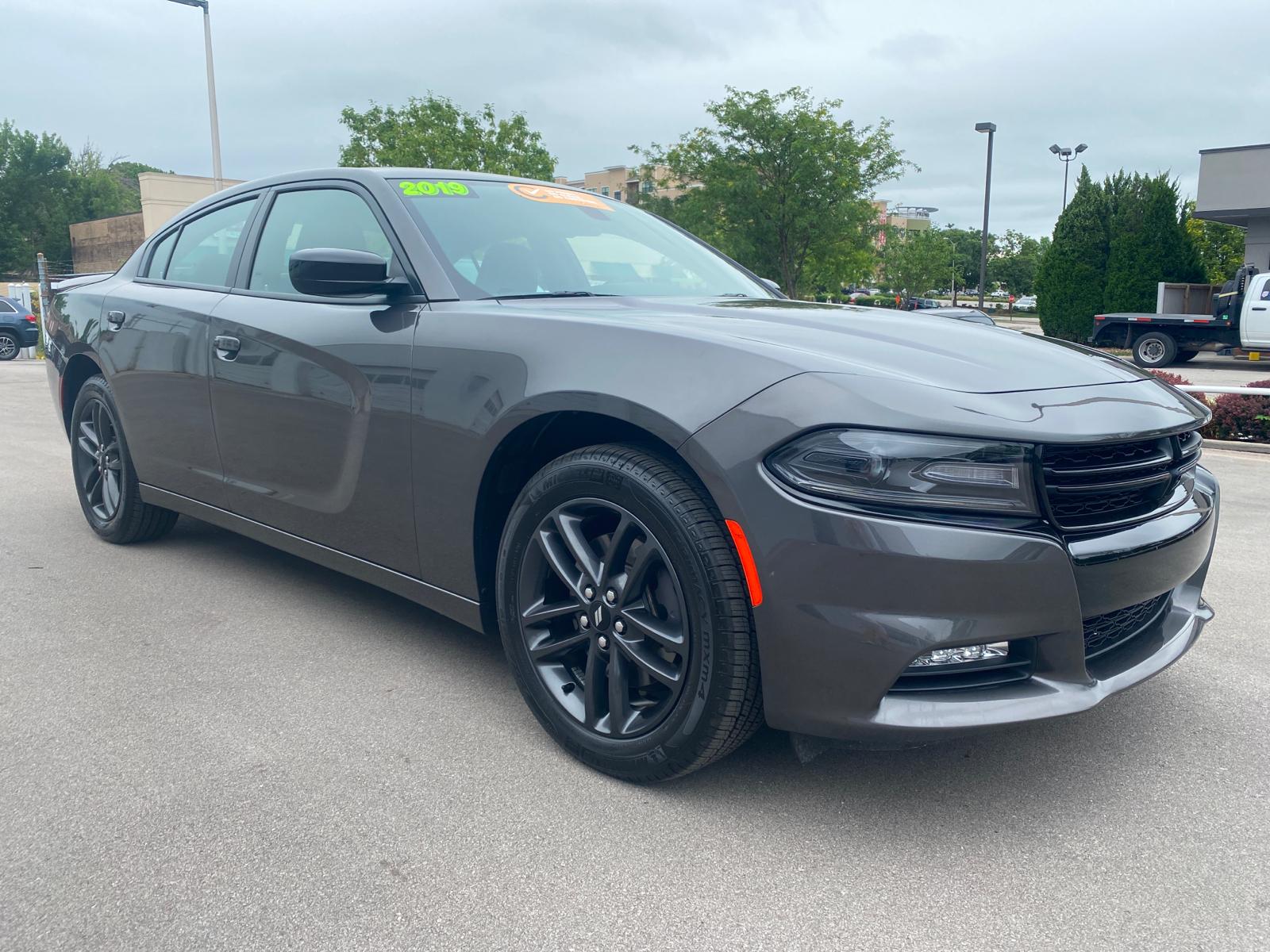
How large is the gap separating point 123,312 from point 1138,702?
411 centimetres

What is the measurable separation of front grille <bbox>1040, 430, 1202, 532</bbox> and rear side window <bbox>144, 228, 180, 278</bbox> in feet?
12.5

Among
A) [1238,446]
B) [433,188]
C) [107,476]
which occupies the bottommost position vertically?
[1238,446]

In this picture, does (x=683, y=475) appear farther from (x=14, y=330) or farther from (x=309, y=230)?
(x=14, y=330)

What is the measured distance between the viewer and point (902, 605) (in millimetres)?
2033

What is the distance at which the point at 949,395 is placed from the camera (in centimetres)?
213

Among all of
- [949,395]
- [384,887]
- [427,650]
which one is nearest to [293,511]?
[427,650]

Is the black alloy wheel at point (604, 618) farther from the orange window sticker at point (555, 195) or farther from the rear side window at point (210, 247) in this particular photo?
the rear side window at point (210, 247)

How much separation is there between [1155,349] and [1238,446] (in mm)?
12729

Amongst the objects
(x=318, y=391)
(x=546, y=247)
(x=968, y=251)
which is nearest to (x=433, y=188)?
(x=546, y=247)

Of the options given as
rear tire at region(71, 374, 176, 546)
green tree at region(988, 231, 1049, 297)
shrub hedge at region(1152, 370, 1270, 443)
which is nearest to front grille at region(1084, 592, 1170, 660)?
rear tire at region(71, 374, 176, 546)

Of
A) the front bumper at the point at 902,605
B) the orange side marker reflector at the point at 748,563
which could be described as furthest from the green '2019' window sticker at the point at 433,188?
the orange side marker reflector at the point at 748,563

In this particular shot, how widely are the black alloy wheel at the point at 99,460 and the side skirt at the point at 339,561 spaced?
441mm

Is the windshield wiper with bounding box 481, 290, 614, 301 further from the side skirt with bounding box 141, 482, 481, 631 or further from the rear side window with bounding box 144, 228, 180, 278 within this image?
the rear side window with bounding box 144, 228, 180, 278

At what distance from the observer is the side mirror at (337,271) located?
2.88 metres
